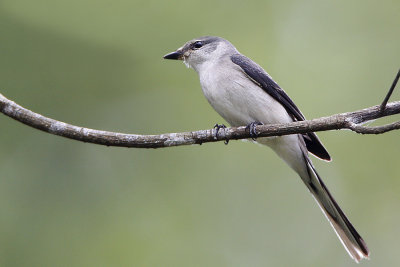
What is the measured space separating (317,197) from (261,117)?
39.8 inches

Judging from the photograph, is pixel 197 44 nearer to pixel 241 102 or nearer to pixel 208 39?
pixel 208 39

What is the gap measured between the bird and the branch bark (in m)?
0.91

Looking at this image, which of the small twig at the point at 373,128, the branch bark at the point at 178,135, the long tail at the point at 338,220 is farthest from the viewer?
the long tail at the point at 338,220

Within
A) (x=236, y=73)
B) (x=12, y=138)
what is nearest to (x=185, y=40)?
(x=236, y=73)

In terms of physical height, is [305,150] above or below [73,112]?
below

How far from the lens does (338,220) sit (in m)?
4.77

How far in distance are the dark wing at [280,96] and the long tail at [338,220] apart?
0.50ft

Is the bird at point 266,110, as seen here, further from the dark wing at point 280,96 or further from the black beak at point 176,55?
the black beak at point 176,55

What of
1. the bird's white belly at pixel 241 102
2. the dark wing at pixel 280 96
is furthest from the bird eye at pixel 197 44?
the bird's white belly at pixel 241 102

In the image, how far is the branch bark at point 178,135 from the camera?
336 cm

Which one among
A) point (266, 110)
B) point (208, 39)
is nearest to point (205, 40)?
point (208, 39)

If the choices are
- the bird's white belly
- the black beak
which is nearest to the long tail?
the bird's white belly

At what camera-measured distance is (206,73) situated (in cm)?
505

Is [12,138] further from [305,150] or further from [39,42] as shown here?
[305,150]
